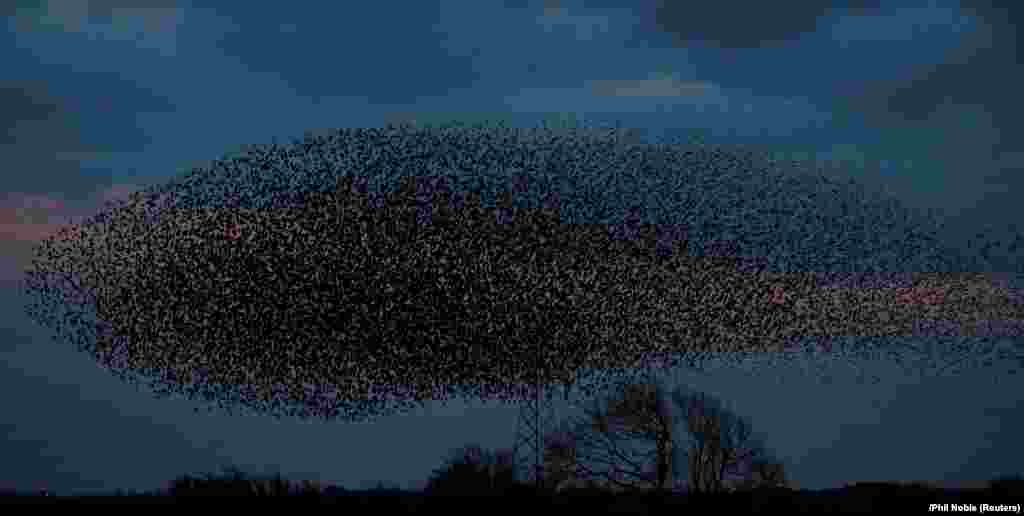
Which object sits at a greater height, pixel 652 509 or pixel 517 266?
pixel 517 266

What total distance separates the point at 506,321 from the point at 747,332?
567cm

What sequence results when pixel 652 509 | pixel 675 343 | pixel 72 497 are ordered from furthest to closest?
pixel 675 343, pixel 72 497, pixel 652 509

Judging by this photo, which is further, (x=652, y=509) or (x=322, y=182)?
(x=322, y=182)

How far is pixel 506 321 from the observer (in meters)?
28.9

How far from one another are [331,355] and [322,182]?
414 cm

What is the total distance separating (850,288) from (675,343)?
4.35 meters

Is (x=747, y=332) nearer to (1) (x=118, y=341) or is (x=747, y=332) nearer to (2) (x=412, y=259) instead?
(2) (x=412, y=259)

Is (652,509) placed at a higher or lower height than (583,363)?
lower

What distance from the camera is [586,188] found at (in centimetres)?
2806

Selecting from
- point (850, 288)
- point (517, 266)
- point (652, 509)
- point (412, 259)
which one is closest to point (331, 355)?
point (412, 259)

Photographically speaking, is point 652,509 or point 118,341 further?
point 118,341

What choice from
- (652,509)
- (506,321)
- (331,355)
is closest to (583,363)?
(506,321)

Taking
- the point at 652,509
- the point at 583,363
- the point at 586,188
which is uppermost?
the point at 586,188

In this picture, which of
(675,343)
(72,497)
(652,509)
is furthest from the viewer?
(675,343)
